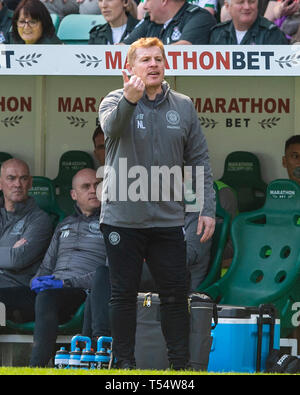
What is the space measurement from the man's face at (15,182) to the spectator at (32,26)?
106 centimetres

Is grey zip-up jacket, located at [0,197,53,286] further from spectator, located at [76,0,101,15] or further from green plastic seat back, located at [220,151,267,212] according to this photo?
spectator, located at [76,0,101,15]

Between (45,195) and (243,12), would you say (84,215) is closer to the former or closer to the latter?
(45,195)

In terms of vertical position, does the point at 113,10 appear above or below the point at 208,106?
above

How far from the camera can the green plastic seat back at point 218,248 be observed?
7.90 metres

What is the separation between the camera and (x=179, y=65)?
7465mm

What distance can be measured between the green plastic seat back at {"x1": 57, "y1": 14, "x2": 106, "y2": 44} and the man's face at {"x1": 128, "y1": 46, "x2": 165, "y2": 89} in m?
4.02

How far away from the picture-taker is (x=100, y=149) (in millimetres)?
9156

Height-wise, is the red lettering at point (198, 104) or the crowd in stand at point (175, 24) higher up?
the crowd in stand at point (175, 24)

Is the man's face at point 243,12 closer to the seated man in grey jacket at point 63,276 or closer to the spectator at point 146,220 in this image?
the seated man in grey jacket at point 63,276

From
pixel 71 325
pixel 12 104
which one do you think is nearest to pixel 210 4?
pixel 12 104

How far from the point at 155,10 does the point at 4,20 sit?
136 cm

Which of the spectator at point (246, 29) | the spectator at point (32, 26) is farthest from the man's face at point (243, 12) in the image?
the spectator at point (32, 26)
